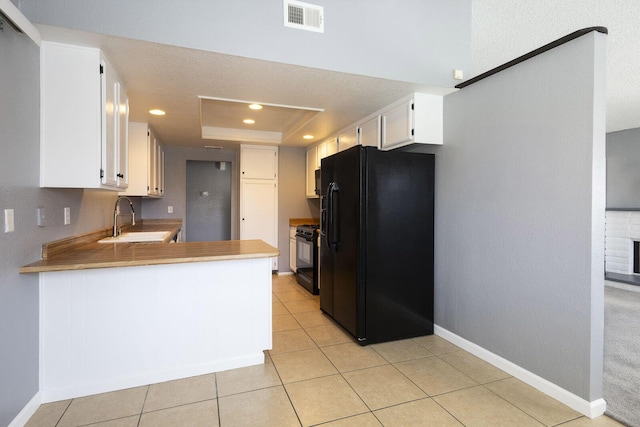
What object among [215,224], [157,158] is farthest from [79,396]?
[215,224]

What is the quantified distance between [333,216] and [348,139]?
136 cm

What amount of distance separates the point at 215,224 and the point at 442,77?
16.2 feet

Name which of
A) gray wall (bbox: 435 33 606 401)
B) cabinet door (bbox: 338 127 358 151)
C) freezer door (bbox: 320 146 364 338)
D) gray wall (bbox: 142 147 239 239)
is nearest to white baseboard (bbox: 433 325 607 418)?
gray wall (bbox: 435 33 606 401)

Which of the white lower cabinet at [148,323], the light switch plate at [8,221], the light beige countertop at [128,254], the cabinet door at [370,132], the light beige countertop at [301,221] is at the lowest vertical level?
the white lower cabinet at [148,323]

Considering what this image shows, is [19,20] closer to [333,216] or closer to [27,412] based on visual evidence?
[27,412]

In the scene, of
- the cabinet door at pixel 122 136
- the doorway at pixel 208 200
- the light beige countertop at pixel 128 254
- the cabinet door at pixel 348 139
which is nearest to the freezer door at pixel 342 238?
the cabinet door at pixel 348 139

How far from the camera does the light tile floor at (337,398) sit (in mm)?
1826

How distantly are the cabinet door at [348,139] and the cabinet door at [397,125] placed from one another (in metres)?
0.60

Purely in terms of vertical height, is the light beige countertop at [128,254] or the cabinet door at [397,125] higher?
the cabinet door at [397,125]

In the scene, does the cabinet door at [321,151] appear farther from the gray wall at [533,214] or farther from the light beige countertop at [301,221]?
the gray wall at [533,214]

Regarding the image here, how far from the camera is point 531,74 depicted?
7.20ft

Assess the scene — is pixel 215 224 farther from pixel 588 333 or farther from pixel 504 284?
pixel 588 333

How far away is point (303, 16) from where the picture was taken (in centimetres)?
231

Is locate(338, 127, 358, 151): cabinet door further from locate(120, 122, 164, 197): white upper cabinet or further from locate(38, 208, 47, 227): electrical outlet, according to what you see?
locate(38, 208, 47, 227): electrical outlet
